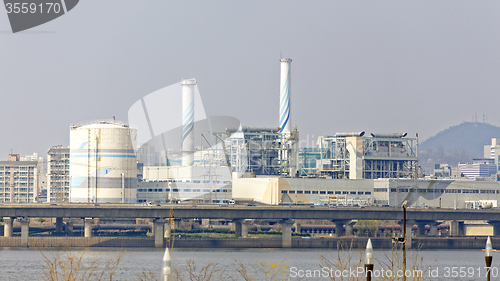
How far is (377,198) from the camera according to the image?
504 ft

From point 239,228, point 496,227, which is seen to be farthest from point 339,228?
point 496,227

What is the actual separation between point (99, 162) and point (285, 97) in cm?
4856

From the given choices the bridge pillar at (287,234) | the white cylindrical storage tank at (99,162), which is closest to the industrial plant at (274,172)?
the white cylindrical storage tank at (99,162)

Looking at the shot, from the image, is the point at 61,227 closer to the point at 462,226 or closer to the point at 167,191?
the point at 167,191

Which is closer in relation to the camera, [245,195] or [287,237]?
[287,237]

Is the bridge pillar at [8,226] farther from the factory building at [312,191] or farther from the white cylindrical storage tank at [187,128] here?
the white cylindrical storage tank at [187,128]

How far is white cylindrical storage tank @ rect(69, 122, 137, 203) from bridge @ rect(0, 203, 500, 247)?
8.47 meters

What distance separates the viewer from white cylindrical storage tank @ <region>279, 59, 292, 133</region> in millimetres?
171125

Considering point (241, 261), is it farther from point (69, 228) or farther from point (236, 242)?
point (69, 228)

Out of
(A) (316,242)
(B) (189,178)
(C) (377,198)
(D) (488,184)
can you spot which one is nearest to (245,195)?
(B) (189,178)

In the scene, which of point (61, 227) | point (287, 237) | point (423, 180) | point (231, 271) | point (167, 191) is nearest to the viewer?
point (231, 271)

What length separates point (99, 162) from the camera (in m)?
141

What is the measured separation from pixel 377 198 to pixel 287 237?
113 feet

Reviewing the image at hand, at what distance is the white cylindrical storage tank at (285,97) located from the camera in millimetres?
171125
